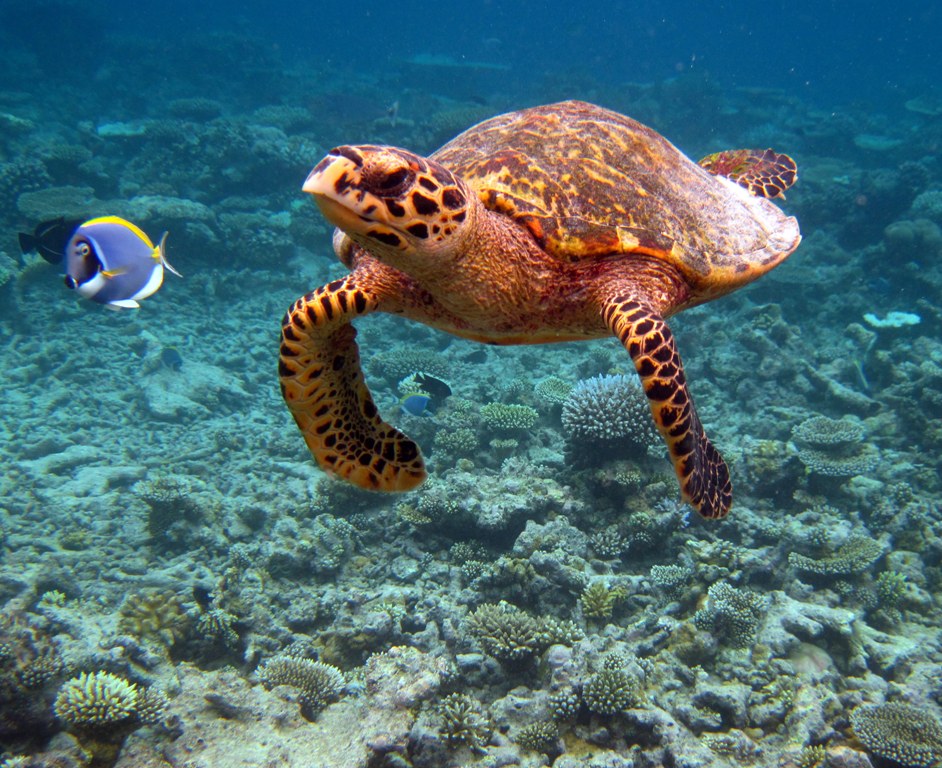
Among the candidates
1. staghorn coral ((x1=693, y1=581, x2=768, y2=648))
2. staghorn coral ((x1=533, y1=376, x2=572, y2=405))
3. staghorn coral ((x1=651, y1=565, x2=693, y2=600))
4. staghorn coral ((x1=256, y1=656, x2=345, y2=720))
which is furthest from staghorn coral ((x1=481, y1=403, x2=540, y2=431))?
staghorn coral ((x1=256, y1=656, x2=345, y2=720))

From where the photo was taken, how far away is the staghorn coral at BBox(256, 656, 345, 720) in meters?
4.13

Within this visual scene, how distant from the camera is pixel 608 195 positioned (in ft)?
9.66

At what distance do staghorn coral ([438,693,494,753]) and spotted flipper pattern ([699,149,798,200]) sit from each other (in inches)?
185

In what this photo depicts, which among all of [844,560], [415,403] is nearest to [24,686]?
[415,403]

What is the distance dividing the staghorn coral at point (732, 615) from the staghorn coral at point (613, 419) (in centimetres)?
180

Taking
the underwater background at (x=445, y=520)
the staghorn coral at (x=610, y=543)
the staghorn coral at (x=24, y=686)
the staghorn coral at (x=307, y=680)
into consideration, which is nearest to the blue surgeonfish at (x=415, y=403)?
the underwater background at (x=445, y=520)

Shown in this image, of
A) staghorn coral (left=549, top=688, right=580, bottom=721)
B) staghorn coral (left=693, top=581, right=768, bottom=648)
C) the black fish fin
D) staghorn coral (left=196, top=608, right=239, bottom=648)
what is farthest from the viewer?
the black fish fin

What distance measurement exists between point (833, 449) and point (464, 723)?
19.5 feet

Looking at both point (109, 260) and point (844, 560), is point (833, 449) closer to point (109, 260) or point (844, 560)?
point (844, 560)

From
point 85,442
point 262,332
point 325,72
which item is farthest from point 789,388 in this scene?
point 325,72

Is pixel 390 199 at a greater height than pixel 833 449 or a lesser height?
greater

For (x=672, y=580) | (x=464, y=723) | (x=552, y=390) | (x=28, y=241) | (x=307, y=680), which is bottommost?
(x=464, y=723)

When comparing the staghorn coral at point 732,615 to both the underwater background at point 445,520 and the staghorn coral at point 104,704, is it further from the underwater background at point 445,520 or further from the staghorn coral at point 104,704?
the staghorn coral at point 104,704

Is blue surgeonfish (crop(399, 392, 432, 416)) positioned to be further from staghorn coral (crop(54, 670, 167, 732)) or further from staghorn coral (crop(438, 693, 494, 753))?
staghorn coral (crop(54, 670, 167, 732))
